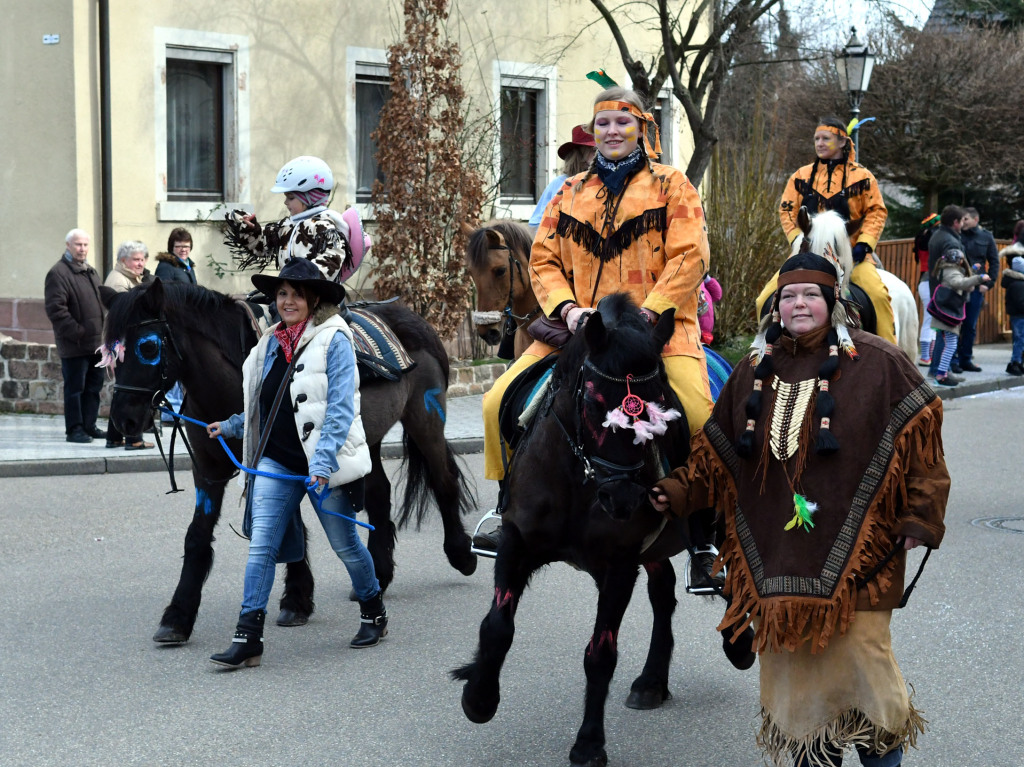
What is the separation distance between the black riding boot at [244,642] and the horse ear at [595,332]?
92.6 inches

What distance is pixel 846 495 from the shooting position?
3998mm

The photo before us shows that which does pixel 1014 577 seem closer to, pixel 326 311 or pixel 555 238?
pixel 555 238

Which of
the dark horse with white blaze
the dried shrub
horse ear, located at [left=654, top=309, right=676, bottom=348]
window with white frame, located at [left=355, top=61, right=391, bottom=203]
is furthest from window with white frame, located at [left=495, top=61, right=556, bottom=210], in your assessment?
horse ear, located at [left=654, top=309, right=676, bottom=348]

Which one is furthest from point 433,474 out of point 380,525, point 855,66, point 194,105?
point 855,66

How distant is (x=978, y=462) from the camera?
484 inches

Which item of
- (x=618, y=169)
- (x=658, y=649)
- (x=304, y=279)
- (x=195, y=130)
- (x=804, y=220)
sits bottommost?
(x=658, y=649)

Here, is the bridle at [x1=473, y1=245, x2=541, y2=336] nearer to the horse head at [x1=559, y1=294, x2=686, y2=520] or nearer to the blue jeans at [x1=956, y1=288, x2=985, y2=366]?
the horse head at [x1=559, y1=294, x2=686, y2=520]

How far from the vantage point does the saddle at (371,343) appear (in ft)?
23.5

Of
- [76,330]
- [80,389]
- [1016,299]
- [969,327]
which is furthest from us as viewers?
[969,327]

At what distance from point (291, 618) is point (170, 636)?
0.71 metres

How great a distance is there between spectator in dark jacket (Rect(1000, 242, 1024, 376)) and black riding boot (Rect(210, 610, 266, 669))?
16.0 m

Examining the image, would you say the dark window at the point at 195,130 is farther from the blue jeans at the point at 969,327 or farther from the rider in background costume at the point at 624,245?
the rider in background costume at the point at 624,245

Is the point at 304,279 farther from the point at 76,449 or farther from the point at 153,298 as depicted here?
the point at 76,449

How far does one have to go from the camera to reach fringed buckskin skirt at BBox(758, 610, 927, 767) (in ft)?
12.8
